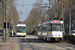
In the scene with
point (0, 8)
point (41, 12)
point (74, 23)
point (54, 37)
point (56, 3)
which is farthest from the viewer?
point (74, 23)

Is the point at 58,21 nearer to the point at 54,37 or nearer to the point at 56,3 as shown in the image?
the point at 54,37

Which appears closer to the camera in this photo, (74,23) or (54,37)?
(54,37)

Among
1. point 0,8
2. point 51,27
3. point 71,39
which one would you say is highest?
point 0,8

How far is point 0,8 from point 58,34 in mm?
8370

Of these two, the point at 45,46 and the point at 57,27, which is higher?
the point at 57,27

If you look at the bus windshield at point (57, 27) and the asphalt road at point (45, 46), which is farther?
the bus windshield at point (57, 27)

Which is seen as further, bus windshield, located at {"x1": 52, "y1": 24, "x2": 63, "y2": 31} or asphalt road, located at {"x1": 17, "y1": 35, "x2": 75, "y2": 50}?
bus windshield, located at {"x1": 52, "y1": 24, "x2": 63, "y2": 31}

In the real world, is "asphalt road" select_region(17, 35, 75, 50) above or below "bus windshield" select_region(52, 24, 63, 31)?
below

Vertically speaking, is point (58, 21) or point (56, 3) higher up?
point (56, 3)

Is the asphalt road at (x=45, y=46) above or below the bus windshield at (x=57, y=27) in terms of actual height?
below

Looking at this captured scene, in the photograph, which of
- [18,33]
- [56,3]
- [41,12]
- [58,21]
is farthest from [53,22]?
[41,12]

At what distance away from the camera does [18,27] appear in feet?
143

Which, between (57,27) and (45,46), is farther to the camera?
(57,27)

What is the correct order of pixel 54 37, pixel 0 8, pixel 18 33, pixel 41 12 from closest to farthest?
pixel 54 37 → pixel 0 8 → pixel 18 33 → pixel 41 12
